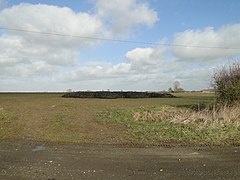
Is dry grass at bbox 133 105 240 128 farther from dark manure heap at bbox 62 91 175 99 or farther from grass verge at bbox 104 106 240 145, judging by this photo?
dark manure heap at bbox 62 91 175 99

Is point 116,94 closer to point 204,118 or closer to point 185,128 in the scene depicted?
point 204,118

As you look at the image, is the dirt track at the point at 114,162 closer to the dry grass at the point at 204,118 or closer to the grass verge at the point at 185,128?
the grass verge at the point at 185,128

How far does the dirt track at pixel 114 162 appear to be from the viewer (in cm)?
727

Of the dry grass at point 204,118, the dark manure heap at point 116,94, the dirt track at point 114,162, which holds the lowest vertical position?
the dirt track at point 114,162

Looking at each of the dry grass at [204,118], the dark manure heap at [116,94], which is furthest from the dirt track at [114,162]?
the dark manure heap at [116,94]

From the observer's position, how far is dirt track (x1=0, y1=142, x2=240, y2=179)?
7.27 m

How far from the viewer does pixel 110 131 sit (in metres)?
15.2

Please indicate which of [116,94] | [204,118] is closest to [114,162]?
[204,118]

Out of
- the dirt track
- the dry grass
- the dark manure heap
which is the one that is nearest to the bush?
the dry grass

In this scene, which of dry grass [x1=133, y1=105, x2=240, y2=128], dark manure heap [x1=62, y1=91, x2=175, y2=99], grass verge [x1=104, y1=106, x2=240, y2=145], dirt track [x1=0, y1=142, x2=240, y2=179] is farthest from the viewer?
dark manure heap [x1=62, y1=91, x2=175, y2=99]

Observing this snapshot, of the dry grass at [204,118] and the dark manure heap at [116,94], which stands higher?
the dark manure heap at [116,94]

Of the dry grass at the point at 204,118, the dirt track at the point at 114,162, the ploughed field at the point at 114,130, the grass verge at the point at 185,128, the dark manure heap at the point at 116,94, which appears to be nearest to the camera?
the dirt track at the point at 114,162

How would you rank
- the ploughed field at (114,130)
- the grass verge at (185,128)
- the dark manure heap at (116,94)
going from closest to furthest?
1. the grass verge at (185,128)
2. the ploughed field at (114,130)
3. the dark manure heap at (116,94)

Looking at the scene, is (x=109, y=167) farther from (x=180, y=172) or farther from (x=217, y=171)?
(x=217, y=171)
